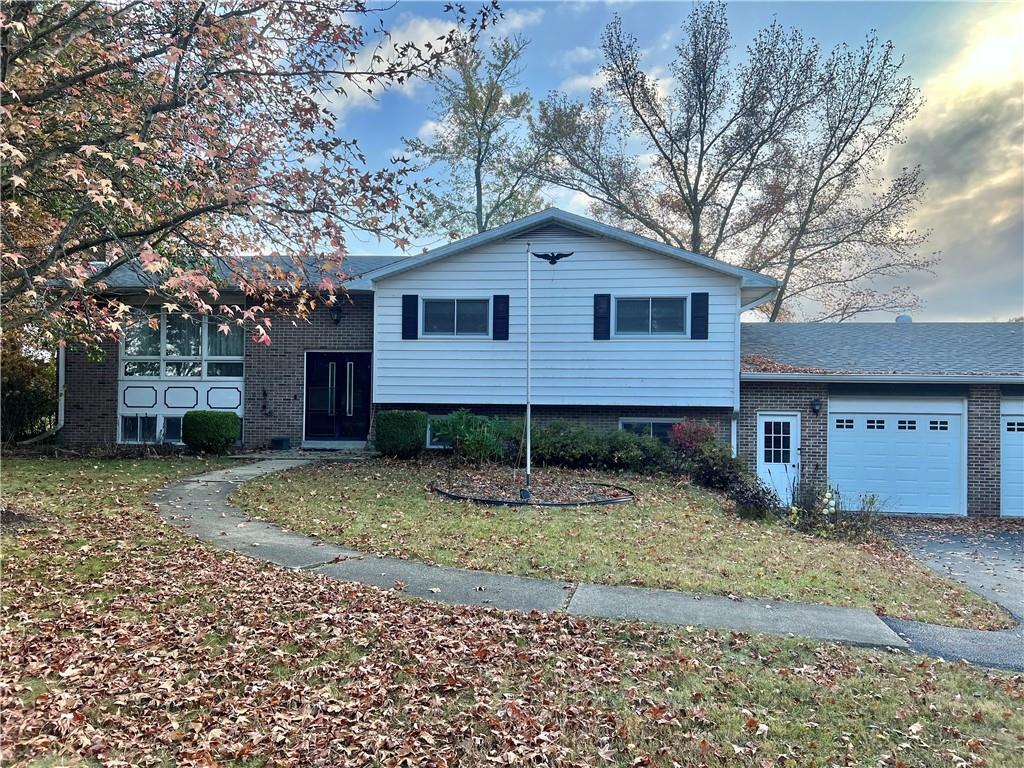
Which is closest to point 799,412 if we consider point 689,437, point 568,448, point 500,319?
point 689,437

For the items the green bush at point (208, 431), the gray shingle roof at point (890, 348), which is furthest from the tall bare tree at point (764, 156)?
the green bush at point (208, 431)

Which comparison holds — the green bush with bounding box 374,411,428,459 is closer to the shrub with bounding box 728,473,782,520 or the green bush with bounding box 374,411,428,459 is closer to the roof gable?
the roof gable

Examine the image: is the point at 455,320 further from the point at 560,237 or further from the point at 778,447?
the point at 778,447

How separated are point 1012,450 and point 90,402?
2079 centimetres

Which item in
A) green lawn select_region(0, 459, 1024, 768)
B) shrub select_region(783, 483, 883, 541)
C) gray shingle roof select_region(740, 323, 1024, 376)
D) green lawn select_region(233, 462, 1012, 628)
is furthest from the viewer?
gray shingle roof select_region(740, 323, 1024, 376)

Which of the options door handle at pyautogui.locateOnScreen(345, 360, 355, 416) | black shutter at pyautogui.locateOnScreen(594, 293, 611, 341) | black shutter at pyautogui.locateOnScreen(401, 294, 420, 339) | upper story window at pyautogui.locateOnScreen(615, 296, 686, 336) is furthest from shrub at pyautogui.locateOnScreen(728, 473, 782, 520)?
door handle at pyautogui.locateOnScreen(345, 360, 355, 416)

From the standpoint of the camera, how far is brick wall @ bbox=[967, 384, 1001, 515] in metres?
13.4

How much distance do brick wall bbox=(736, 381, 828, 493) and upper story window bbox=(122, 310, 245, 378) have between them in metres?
11.7

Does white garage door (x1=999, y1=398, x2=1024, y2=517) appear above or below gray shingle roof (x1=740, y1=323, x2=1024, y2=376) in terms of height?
below

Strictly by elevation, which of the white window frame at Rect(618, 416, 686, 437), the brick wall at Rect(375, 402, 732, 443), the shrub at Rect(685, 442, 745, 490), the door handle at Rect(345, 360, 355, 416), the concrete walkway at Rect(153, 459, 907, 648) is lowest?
the concrete walkway at Rect(153, 459, 907, 648)

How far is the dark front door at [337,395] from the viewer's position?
15133 millimetres

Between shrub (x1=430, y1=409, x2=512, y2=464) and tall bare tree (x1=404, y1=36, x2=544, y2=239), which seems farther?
tall bare tree (x1=404, y1=36, x2=544, y2=239)

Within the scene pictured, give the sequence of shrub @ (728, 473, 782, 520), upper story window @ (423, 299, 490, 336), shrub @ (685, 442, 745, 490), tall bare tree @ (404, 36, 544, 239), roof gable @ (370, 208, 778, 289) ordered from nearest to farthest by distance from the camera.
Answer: shrub @ (728, 473, 782, 520), shrub @ (685, 442, 745, 490), roof gable @ (370, 208, 778, 289), upper story window @ (423, 299, 490, 336), tall bare tree @ (404, 36, 544, 239)

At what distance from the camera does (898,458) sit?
13680 mm
